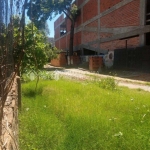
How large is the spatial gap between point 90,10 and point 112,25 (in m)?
6.18

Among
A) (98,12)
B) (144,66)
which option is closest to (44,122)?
(144,66)

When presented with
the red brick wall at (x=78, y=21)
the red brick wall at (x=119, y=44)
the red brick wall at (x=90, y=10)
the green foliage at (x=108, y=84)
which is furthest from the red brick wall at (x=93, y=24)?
the green foliage at (x=108, y=84)

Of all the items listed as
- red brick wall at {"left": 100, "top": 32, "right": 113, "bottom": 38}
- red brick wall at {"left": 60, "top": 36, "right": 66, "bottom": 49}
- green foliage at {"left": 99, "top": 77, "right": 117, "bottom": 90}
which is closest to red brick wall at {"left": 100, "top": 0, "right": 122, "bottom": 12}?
red brick wall at {"left": 100, "top": 32, "right": 113, "bottom": 38}

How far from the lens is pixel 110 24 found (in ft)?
59.6

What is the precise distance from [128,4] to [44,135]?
1427cm

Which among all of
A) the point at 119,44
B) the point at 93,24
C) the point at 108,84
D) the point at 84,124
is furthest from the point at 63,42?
the point at 84,124

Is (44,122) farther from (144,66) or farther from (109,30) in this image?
(109,30)

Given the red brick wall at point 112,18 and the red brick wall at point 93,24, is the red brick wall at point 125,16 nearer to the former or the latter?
the red brick wall at point 112,18

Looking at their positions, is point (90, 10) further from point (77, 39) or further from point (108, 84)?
point (108, 84)

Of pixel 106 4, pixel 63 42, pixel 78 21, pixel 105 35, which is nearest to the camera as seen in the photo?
pixel 106 4

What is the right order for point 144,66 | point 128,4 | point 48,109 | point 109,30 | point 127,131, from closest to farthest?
point 127,131 < point 48,109 < point 144,66 < point 128,4 < point 109,30

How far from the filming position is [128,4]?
15195 mm

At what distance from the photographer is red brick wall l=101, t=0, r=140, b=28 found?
1436 cm

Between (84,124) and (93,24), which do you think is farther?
(93,24)
